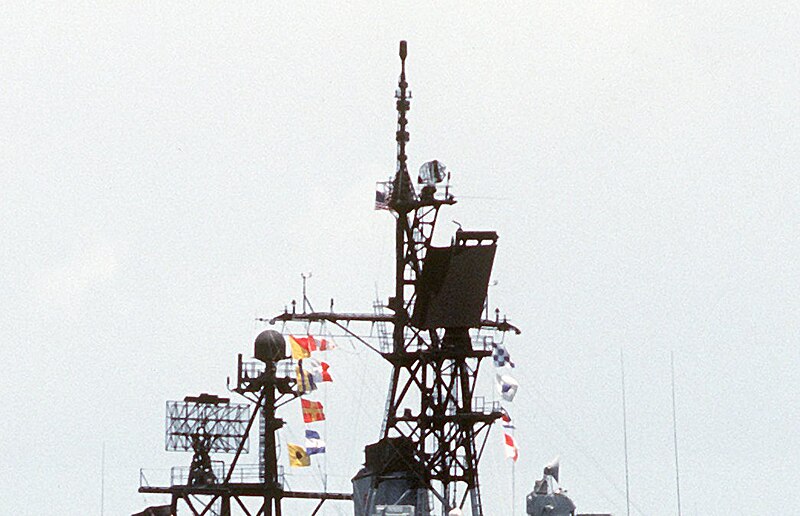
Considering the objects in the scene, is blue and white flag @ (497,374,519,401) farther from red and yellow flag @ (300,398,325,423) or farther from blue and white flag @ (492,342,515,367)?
red and yellow flag @ (300,398,325,423)

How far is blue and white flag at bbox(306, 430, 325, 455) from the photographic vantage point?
56.5 m

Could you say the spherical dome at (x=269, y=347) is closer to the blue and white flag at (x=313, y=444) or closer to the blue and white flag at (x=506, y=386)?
the blue and white flag at (x=313, y=444)

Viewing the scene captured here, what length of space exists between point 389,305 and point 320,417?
8.04 metres

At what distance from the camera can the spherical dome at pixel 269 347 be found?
58000 millimetres

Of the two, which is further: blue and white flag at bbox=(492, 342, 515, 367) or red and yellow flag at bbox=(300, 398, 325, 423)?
red and yellow flag at bbox=(300, 398, 325, 423)

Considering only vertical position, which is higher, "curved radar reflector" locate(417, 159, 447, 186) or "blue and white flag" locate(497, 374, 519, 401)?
"curved radar reflector" locate(417, 159, 447, 186)

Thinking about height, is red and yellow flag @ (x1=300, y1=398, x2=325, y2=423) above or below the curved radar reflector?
below

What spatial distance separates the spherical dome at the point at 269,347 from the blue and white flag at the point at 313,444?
8.07 ft

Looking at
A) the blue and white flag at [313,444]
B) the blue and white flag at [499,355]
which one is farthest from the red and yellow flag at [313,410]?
the blue and white flag at [499,355]

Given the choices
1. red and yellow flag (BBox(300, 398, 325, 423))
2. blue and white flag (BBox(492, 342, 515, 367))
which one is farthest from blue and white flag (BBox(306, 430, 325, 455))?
blue and white flag (BBox(492, 342, 515, 367))

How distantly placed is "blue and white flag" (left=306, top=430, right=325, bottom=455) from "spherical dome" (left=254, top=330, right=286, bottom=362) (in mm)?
2461

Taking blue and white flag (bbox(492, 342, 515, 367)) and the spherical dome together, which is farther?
the spherical dome

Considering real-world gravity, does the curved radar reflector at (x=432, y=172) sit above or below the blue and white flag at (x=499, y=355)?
above

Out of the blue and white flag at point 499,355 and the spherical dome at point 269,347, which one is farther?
the spherical dome at point 269,347
